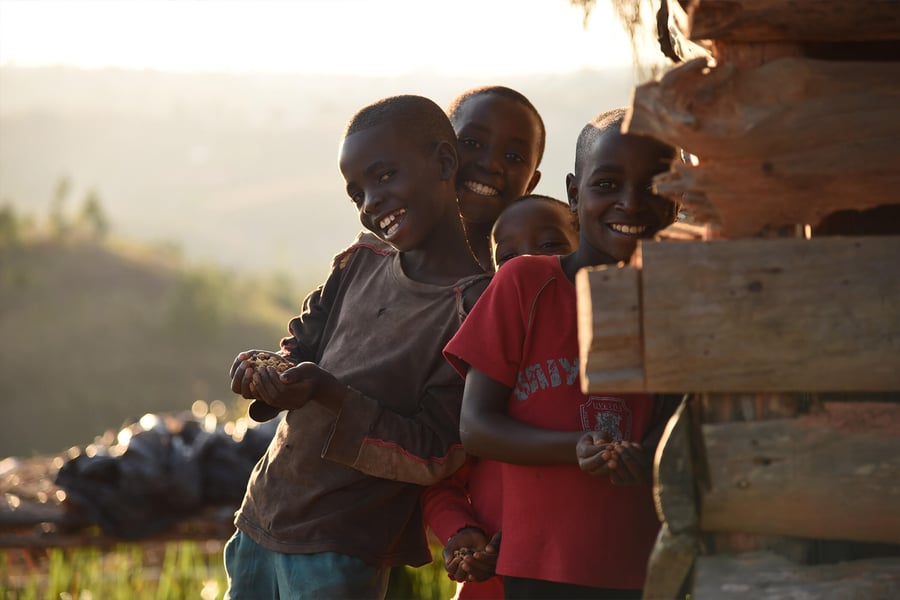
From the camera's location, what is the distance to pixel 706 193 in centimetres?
245

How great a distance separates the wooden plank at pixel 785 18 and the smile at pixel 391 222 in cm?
109

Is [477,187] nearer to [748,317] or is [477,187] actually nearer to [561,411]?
[561,411]

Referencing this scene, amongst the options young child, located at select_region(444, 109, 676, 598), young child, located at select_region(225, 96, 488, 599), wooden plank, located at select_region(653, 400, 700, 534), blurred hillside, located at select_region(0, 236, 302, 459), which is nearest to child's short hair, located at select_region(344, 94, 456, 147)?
young child, located at select_region(225, 96, 488, 599)

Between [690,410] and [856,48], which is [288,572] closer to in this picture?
[690,410]

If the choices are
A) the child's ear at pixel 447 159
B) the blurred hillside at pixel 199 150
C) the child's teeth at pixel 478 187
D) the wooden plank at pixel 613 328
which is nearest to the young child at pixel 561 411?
the wooden plank at pixel 613 328

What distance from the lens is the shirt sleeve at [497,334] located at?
2.84 meters

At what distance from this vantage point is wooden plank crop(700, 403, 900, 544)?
94.8 inches

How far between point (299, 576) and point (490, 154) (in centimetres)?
156

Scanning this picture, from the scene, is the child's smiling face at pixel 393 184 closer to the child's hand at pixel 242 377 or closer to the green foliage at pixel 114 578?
the child's hand at pixel 242 377

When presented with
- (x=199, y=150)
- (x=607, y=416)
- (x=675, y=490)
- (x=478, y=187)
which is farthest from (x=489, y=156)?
(x=199, y=150)

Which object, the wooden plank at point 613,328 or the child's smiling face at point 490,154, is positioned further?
the child's smiling face at point 490,154

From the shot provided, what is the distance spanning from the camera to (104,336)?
3209 centimetres

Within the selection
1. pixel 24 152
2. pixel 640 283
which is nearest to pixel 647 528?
pixel 640 283

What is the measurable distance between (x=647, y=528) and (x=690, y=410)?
1.47 ft
